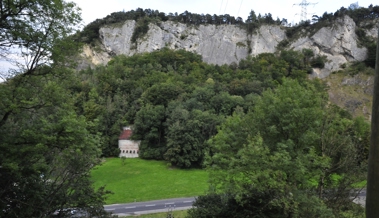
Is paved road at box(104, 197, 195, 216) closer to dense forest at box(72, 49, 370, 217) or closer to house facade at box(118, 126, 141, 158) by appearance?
dense forest at box(72, 49, 370, 217)

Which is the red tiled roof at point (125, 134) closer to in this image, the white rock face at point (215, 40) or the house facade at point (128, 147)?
the house facade at point (128, 147)

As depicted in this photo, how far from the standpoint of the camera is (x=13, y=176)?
22.0 feet

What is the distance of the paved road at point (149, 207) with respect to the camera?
1884 centimetres

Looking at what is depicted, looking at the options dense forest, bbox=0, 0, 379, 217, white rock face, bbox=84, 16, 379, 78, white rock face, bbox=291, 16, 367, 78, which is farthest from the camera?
white rock face, bbox=84, 16, 379, 78

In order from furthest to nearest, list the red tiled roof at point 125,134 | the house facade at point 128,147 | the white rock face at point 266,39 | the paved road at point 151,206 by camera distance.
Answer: the white rock face at point 266,39 < the red tiled roof at point 125,134 < the house facade at point 128,147 < the paved road at point 151,206

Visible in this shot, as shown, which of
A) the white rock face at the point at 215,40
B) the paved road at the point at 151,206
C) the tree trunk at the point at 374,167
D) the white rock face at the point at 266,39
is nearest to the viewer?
the tree trunk at the point at 374,167

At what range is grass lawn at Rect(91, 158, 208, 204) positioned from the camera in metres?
23.2

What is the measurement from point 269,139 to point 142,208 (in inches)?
476

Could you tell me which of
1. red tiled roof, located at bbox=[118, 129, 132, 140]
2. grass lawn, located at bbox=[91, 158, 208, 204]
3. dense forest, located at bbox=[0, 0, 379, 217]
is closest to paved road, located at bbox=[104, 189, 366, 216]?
grass lawn, located at bbox=[91, 158, 208, 204]

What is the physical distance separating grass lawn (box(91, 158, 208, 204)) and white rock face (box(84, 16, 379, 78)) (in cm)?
4444

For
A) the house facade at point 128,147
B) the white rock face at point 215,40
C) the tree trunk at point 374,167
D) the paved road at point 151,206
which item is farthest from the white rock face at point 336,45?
the tree trunk at point 374,167

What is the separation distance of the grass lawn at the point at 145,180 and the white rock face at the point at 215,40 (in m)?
44.4

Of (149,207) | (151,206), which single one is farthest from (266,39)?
(149,207)

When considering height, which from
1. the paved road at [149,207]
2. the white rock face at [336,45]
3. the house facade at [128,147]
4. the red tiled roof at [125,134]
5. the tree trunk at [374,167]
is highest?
the white rock face at [336,45]
